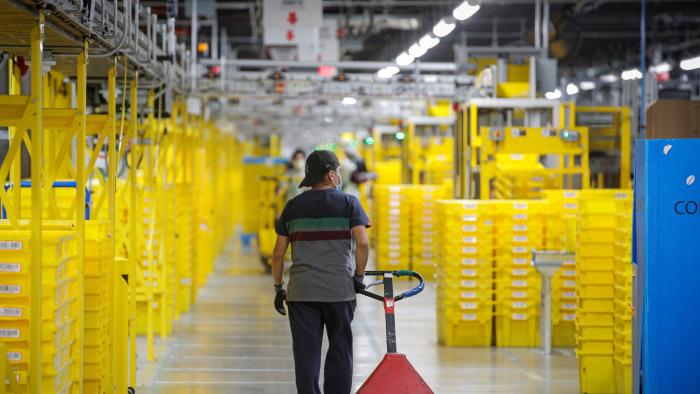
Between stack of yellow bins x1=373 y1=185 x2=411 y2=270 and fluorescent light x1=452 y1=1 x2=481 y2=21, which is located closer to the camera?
fluorescent light x1=452 y1=1 x2=481 y2=21

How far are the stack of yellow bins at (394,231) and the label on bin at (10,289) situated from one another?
47.5 ft

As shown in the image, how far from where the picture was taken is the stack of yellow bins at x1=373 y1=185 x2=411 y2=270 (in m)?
20.5

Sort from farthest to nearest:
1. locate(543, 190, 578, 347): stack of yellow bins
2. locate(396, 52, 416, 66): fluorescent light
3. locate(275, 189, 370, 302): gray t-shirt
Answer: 1. locate(396, 52, 416, 66): fluorescent light
2. locate(543, 190, 578, 347): stack of yellow bins
3. locate(275, 189, 370, 302): gray t-shirt

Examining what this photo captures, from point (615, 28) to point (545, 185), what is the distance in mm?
11589

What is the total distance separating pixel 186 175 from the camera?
16.0 meters

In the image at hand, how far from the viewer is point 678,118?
10672 millimetres

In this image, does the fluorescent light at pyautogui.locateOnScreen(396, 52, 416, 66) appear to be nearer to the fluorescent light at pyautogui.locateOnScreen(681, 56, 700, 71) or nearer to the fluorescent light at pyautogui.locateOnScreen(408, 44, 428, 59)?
the fluorescent light at pyautogui.locateOnScreen(408, 44, 428, 59)

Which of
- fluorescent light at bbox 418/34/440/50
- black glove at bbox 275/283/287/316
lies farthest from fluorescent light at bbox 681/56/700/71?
black glove at bbox 275/283/287/316

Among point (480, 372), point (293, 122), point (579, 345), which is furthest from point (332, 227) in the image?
point (293, 122)

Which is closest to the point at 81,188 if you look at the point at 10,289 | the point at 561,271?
the point at 10,289

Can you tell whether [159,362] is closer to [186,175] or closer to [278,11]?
[186,175]

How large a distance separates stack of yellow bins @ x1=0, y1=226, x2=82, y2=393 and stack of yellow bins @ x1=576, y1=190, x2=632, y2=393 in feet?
15.0

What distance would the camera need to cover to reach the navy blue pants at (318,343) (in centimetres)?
671

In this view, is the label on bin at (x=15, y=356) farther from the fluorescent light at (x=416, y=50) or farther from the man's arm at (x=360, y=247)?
the fluorescent light at (x=416, y=50)
